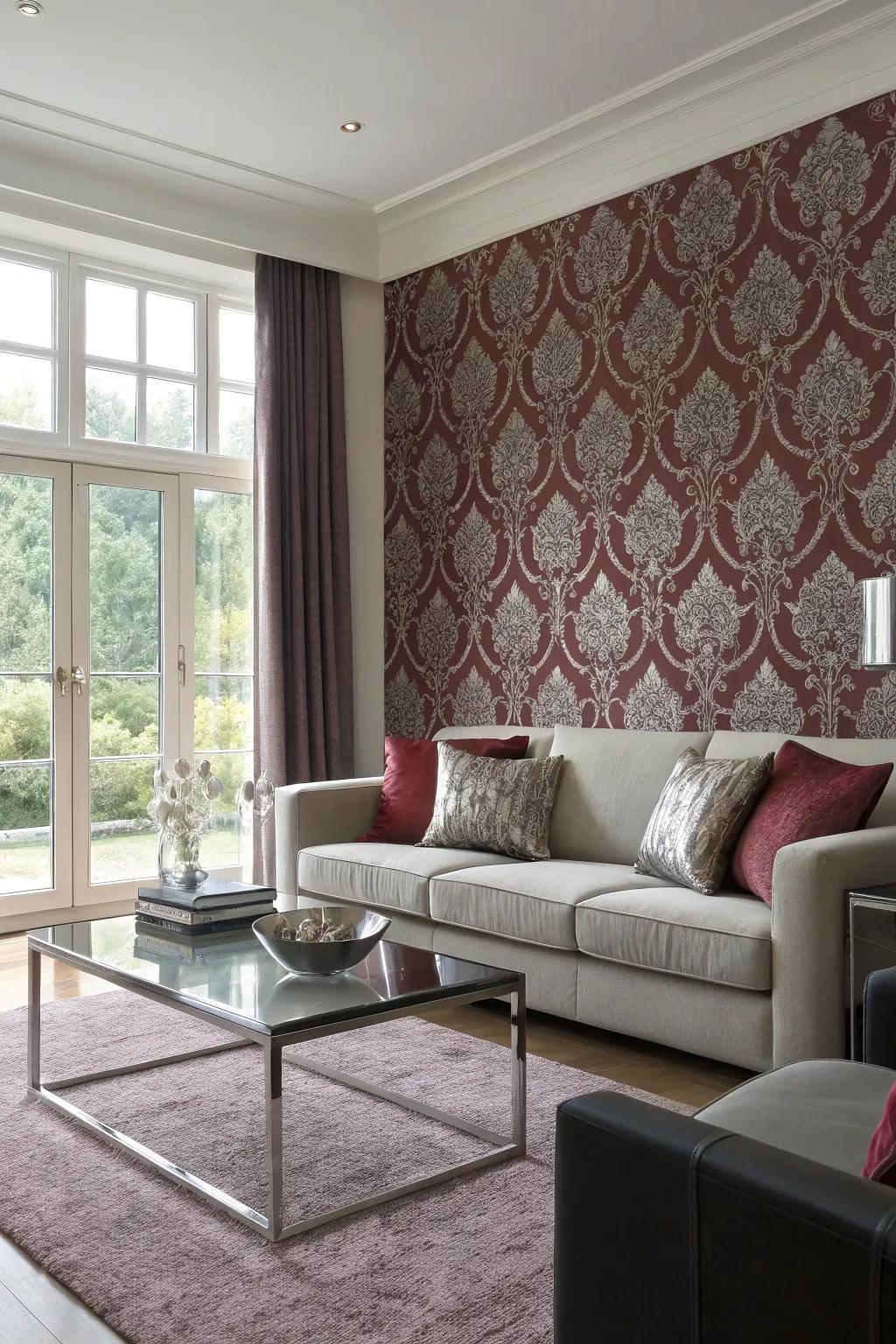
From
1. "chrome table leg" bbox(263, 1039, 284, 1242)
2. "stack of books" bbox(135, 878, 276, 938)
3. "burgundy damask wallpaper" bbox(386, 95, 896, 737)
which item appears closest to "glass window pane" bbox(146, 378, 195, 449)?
"burgundy damask wallpaper" bbox(386, 95, 896, 737)

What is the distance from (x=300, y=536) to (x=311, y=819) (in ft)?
5.09

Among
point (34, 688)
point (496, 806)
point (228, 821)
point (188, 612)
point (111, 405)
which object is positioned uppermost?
point (111, 405)

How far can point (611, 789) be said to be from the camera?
13.6 feet

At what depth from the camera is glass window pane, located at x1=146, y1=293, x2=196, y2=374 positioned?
5.44 meters

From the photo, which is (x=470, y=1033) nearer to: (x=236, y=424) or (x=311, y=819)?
(x=311, y=819)

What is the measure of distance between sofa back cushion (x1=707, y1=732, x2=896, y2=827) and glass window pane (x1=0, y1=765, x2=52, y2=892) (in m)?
2.84

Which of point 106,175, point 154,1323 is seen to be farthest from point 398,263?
point 154,1323

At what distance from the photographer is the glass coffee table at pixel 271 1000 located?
229cm

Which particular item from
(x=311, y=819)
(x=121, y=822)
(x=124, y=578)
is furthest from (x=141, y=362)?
(x=311, y=819)

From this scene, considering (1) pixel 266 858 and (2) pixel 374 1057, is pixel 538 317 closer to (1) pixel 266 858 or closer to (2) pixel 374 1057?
(1) pixel 266 858

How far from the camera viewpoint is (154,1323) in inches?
77.4

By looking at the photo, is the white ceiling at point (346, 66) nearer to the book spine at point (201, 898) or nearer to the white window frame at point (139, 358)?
the white window frame at point (139, 358)

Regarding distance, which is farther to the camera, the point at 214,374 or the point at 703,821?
the point at 214,374

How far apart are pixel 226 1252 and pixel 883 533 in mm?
2846
